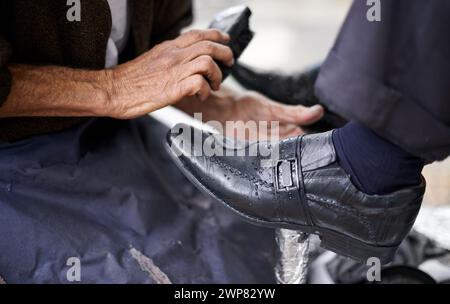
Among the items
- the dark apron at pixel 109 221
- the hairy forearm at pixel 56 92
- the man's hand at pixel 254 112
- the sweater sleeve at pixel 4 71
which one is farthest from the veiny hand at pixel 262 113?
the sweater sleeve at pixel 4 71

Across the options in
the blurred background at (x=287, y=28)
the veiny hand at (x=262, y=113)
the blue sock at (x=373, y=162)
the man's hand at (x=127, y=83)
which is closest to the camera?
the blue sock at (x=373, y=162)

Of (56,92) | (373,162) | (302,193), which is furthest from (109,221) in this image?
(373,162)

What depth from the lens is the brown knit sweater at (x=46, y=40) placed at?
78cm

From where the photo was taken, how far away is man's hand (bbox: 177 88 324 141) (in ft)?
3.35

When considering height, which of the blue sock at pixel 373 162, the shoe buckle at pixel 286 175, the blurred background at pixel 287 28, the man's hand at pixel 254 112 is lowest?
the blurred background at pixel 287 28

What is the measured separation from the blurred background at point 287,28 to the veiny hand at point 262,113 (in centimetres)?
81

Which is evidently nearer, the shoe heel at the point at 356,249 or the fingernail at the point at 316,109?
the shoe heel at the point at 356,249

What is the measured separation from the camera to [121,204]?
91 centimetres

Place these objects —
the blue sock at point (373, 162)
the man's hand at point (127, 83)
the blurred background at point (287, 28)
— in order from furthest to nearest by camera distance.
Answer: the blurred background at point (287, 28) → the man's hand at point (127, 83) → the blue sock at point (373, 162)

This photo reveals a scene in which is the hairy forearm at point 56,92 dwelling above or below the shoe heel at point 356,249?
above

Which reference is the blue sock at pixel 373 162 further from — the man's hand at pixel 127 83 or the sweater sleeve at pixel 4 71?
Answer: the sweater sleeve at pixel 4 71

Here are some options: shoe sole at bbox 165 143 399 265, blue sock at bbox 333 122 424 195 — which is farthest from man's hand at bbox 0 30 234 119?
blue sock at bbox 333 122 424 195

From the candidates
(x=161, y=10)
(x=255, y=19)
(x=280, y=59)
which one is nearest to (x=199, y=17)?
(x=255, y=19)

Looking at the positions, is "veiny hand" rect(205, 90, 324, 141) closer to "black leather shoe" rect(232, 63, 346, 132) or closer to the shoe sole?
"black leather shoe" rect(232, 63, 346, 132)
